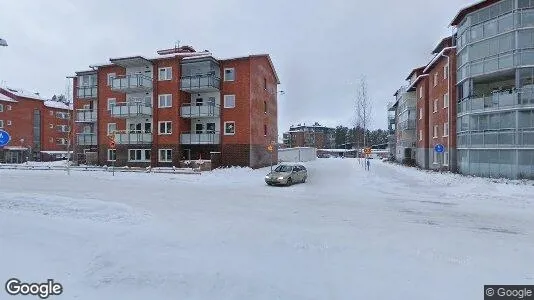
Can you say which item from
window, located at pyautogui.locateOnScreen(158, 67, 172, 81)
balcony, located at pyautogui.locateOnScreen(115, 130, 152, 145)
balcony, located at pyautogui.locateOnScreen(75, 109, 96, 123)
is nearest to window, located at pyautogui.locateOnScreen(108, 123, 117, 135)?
balcony, located at pyautogui.locateOnScreen(115, 130, 152, 145)

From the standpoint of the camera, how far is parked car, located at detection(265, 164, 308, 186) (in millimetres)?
24869

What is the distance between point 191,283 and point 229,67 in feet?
114

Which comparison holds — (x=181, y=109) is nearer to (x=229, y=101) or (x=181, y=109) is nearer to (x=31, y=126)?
(x=229, y=101)

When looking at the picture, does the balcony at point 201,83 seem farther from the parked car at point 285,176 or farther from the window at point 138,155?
the parked car at point 285,176

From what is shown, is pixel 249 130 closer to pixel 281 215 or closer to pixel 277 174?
pixel 277 174

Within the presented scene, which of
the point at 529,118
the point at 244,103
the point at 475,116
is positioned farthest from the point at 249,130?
the point at 529,118

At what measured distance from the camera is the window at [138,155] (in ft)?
136

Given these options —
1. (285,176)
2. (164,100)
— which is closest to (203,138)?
(164,100)

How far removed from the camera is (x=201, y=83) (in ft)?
125

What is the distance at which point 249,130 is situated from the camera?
38.3 metres

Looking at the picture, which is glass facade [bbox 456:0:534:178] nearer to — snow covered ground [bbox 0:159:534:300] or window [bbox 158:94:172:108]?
snow covered ground [bbox 0:159:534:300]

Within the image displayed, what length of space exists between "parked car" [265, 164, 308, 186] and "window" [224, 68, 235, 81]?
16.1 m

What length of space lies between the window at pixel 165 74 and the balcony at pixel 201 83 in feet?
5.61

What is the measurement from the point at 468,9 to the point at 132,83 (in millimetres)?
33077
